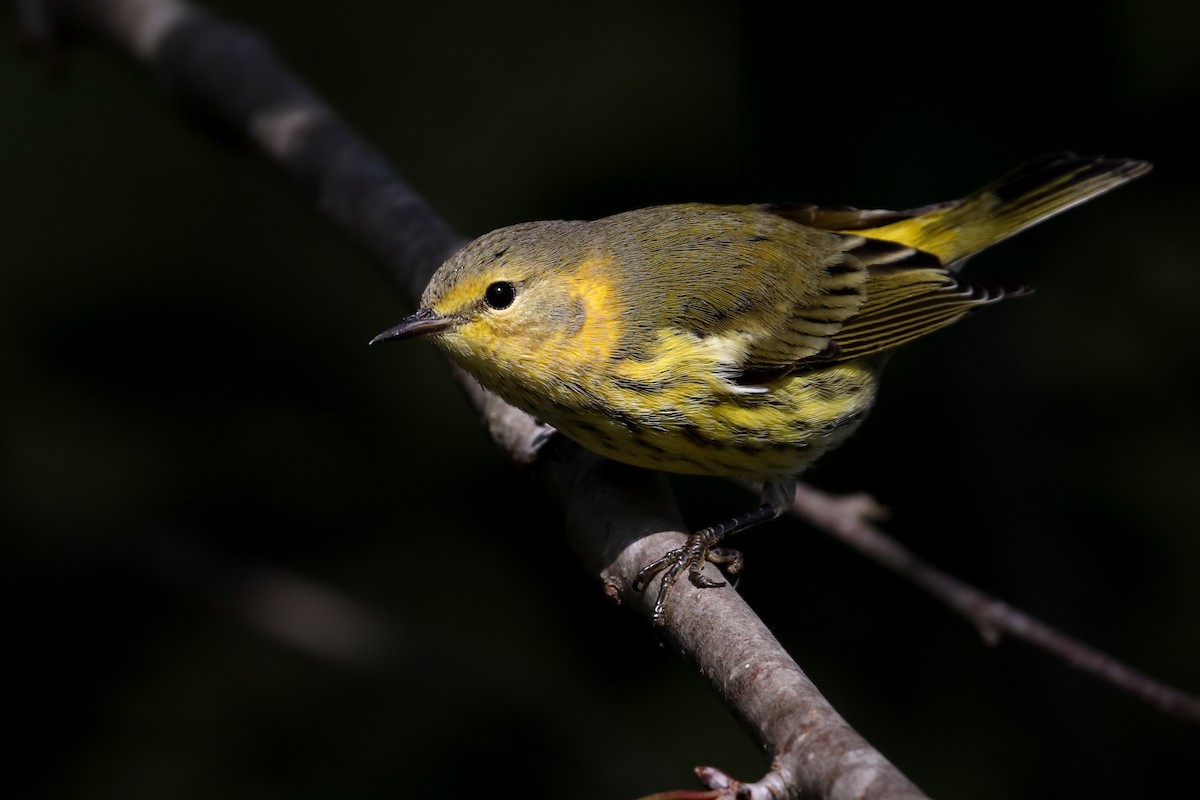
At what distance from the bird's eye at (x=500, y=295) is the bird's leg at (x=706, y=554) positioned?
63cm

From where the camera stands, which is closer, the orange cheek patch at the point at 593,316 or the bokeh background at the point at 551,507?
the orange cheek patch at the point at 593,316

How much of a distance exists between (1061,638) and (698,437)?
0.90 meters

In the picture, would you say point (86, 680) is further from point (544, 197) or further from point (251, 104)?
point (544, 197)

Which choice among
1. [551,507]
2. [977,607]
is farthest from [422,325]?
[977,607]

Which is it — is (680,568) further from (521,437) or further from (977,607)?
(977,607)

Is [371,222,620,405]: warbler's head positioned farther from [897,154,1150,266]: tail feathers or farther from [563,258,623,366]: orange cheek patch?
[897,154,1150,266]: tail feathers

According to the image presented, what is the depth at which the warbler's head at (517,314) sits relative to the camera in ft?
9.02

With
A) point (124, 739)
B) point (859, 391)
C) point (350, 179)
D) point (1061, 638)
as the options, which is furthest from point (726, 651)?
point (124, 739)

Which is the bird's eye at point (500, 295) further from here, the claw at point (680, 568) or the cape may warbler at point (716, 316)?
the claw at point (680, 568)

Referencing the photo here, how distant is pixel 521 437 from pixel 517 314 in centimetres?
27

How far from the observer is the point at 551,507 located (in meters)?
3.84

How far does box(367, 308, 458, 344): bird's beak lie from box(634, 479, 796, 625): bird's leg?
0.67 m

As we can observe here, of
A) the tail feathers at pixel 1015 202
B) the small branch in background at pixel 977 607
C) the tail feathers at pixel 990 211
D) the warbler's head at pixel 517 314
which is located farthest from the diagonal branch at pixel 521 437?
the tail feathers at pixel 1015 202

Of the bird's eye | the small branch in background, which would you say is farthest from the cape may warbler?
the small branch in background
